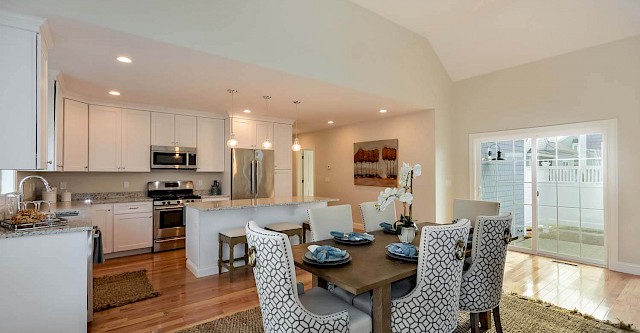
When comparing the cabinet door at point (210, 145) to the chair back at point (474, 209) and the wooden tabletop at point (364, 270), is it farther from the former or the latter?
the chair back at point (474, 209)

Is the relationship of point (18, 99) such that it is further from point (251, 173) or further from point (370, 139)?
point (370, 139)

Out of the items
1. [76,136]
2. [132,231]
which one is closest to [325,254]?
[132,231]

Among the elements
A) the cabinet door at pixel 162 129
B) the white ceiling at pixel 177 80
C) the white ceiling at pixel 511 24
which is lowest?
the cabinet door at pixel 162 129

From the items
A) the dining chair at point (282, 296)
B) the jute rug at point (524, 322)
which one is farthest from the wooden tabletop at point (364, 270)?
the jute rug at point (524, 322)

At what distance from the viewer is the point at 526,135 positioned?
4.91 metres

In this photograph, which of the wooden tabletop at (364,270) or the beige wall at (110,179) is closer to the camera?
the wooden tabletop at (364,270)

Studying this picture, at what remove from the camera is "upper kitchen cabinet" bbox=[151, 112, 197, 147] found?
5270mm

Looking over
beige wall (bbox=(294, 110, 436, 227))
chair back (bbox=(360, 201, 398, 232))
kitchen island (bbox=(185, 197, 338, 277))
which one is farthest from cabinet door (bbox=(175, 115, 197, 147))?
chair back (bbox=(360, 201, 398, 232))

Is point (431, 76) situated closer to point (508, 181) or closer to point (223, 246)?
point (508, 181)

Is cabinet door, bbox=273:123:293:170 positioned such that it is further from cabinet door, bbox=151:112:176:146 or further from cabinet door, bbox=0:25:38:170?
cabinet door, bbox=0:25:38:170

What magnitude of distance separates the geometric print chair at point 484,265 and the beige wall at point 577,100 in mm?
3114

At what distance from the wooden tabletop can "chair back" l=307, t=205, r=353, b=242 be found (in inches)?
16.9

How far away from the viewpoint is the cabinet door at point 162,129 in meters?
5.25

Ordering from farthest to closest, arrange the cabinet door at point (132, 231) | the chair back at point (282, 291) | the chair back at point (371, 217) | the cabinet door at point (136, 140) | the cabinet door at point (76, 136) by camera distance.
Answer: the cabinet door at point (136, 140) → the cabinet door at point (132, 231) → the cabinet door at point (76, 136) → the chair back at point (371, 217) → the chair back at point (282, 291)
